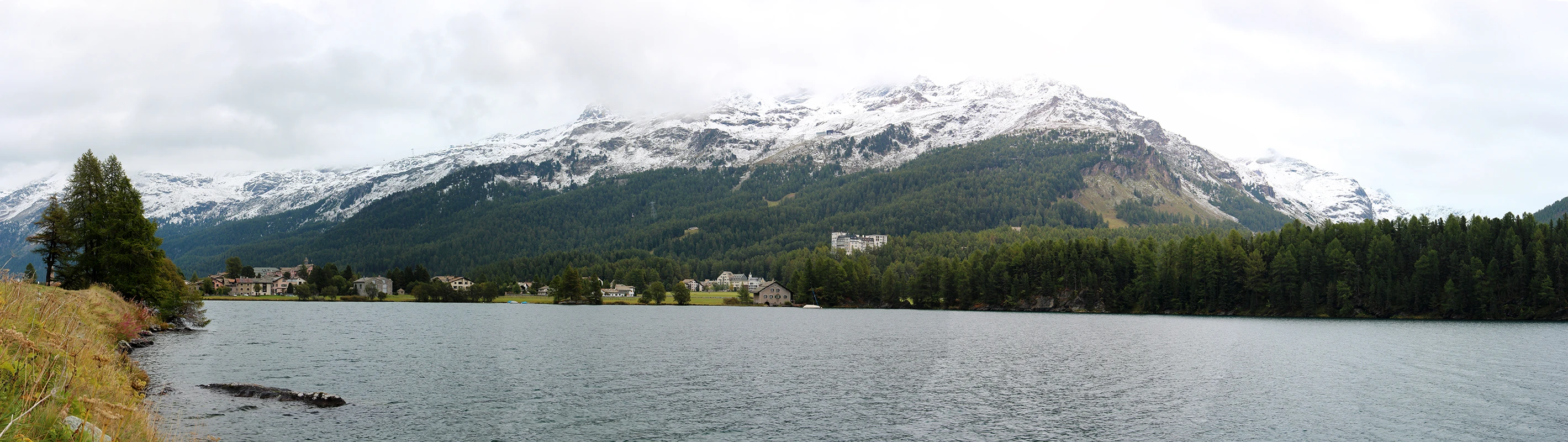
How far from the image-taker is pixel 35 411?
14.7m

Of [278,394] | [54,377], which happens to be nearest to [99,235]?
[278,394]

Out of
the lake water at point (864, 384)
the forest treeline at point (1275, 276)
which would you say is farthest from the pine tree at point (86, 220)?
the forest treeline at point (1275, 276)

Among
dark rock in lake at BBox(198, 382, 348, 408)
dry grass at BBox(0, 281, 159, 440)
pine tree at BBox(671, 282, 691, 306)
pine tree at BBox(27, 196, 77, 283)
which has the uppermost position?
pine tree at BBox(27, 196, 77, 283)

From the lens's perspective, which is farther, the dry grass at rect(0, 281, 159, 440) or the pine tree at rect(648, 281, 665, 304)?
the pine tree at rect(648, 281, 665, 304)

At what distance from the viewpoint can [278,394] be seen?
36281 millimetres

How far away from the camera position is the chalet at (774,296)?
185 metres

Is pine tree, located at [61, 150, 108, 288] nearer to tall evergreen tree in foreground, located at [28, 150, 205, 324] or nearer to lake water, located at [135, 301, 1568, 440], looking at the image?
tall evergreen tree in foreground, located at [28, 150, 205, 324]

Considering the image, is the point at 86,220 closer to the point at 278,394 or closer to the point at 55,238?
the point at 55,238

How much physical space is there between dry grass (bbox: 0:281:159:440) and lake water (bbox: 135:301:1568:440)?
3.77 m

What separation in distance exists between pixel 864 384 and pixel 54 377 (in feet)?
112

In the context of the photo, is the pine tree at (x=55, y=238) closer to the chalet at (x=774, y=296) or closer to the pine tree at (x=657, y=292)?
the pine tree at (x=657, y=292)

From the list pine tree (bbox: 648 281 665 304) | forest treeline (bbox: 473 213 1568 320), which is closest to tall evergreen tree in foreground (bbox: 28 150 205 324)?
pine tree (bbox: 648 281 665 304)

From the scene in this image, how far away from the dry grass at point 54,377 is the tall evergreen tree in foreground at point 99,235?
39272mm

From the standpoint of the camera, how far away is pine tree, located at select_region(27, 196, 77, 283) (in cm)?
6512
